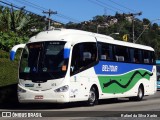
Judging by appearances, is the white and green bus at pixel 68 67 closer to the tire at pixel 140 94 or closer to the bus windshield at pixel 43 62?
the bus windshield at pixel 43 62

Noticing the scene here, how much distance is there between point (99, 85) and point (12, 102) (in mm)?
4195

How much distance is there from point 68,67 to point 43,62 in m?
1.05

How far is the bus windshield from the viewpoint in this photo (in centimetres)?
1838

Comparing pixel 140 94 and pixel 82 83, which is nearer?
pixel 82 83

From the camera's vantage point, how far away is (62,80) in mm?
18297

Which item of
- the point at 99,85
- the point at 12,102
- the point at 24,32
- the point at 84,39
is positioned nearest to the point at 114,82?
the point at 99,85

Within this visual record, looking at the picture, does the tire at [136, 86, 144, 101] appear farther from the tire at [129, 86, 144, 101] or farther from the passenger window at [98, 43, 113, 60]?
the passenger window at [98, 43, 113, 60]

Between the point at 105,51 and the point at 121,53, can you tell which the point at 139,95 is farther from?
the point at 105,51

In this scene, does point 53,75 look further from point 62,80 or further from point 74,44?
point 74,44

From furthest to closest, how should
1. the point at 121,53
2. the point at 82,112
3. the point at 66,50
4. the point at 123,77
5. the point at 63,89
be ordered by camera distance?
the point at 123,77 < the point at 121,53 < the point at 63,89 < the point at 66,50 < the point at 82,112

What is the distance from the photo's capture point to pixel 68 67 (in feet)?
60.7

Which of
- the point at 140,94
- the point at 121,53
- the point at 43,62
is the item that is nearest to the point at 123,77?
the point at 121,53

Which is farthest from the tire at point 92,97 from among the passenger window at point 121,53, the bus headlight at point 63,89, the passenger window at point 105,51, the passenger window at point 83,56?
the passenger window at point 121,53

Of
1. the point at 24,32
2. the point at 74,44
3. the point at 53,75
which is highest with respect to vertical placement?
the point at 24,32
